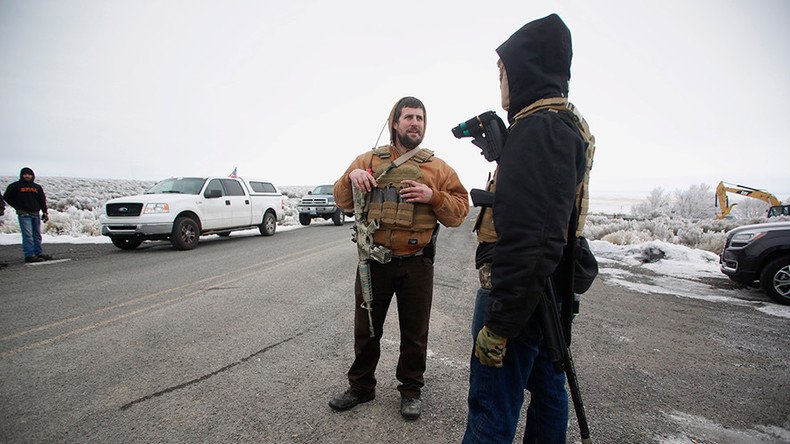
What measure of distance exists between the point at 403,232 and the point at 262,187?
40.2 ft

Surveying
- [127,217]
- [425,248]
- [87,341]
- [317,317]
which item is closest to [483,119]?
[425,248]

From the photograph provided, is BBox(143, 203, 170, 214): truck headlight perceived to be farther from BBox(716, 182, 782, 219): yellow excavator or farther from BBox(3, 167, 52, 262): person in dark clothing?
BBox(716, 182, 782, 219): yellow excavator

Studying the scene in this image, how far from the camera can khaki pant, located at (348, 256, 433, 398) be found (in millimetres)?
2371

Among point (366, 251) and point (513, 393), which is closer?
point (513, 393)

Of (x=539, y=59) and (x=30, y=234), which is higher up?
(x=539, y=59)

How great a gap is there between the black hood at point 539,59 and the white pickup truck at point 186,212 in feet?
30.6

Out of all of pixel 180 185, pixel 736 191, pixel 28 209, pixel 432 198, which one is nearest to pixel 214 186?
pixel 180 185

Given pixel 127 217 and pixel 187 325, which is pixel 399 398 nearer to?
pixel 187 325

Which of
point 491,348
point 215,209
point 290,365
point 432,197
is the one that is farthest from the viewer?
point 215,209

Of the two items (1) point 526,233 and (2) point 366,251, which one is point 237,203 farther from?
(1) point 526,233

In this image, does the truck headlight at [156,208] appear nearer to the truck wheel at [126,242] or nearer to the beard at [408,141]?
the truck wheel at [126,242]

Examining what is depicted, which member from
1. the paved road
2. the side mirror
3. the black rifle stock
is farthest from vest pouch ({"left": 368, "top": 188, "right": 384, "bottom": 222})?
the side mirror

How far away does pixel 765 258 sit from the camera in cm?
548

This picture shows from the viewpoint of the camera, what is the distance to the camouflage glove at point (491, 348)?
1390mm
